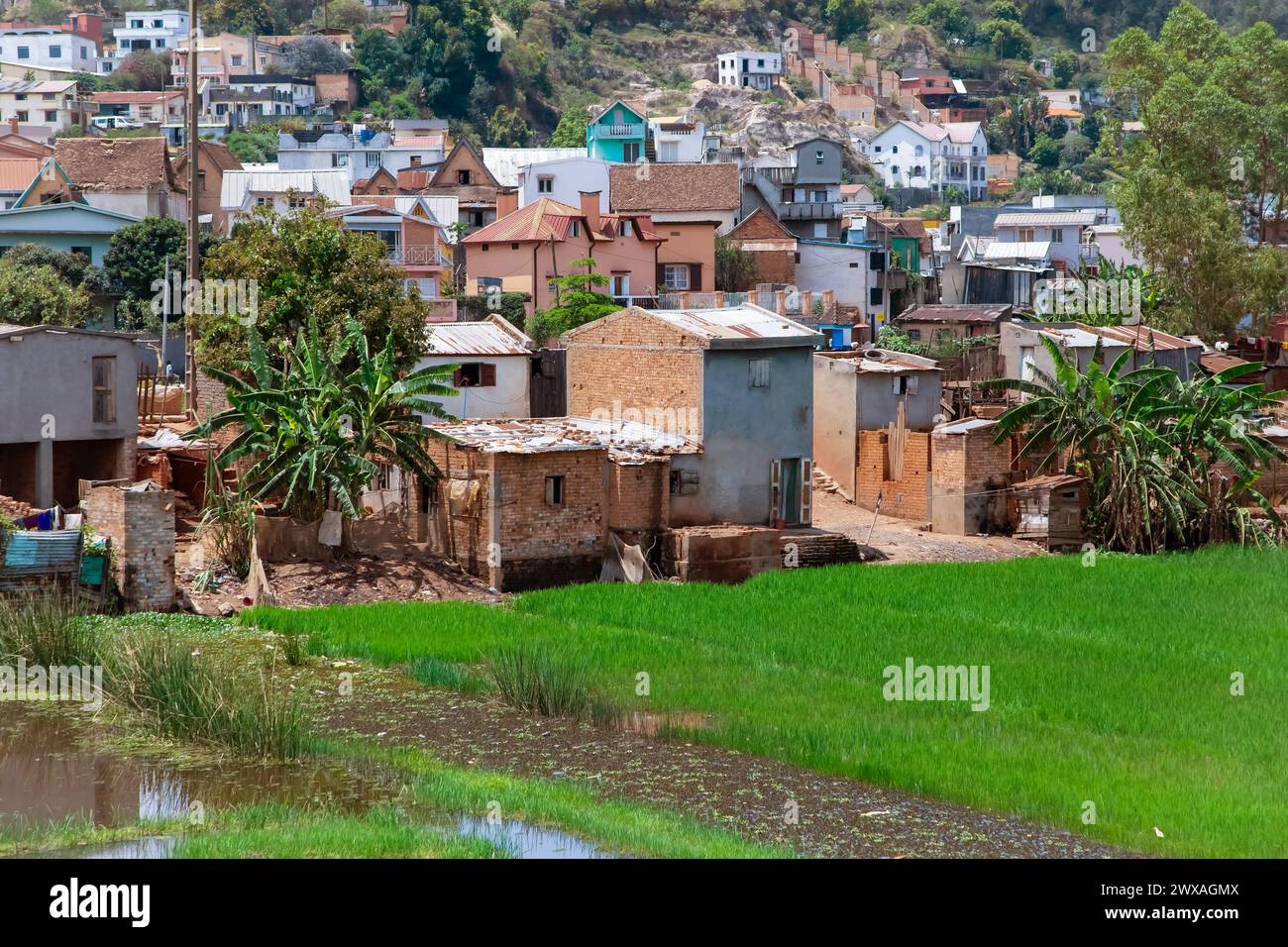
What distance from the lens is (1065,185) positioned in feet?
415

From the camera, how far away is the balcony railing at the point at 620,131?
88.6 m

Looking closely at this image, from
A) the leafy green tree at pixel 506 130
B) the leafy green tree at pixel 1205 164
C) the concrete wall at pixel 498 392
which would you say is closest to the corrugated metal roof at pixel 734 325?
the concrete wall at pixel 498 392

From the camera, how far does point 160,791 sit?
55.9 feet

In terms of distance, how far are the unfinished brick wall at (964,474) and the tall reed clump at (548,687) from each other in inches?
608

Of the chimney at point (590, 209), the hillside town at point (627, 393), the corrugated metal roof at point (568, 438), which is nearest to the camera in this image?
the hillside town at point (627, 393)

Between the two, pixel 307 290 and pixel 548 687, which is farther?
pixel 307 290

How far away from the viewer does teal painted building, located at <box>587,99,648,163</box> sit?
88.6 meters

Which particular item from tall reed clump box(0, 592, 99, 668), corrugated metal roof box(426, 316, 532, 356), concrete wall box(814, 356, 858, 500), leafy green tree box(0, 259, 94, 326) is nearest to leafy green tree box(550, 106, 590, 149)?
leafy green tree box(0, 259, 94, 326)

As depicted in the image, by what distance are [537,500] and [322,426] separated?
3.81m

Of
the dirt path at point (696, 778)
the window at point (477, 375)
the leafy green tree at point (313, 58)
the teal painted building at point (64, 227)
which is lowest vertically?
the dirt path at point (696, 778)

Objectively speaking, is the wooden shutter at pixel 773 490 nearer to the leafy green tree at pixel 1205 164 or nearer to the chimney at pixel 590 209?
the chimney at pixel 590 209

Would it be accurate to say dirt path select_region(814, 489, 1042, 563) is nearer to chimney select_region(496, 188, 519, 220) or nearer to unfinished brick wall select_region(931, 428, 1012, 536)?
unfinished brick wall select_region(931, 428, 1012, 536)

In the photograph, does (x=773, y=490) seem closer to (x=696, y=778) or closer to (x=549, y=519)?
(x=549, y=519)

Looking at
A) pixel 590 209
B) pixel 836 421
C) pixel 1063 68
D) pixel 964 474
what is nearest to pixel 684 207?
pixel 590 209
